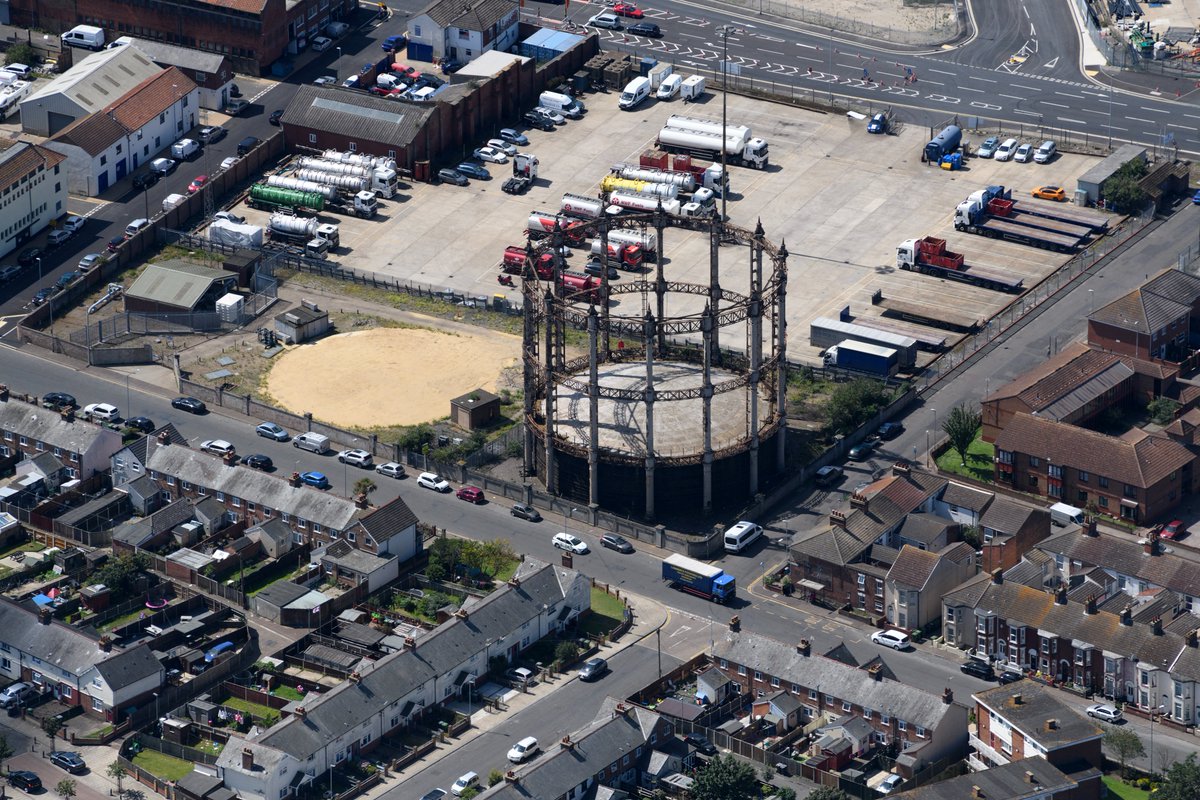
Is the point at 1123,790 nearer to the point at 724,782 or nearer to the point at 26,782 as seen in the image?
the point at 724,782

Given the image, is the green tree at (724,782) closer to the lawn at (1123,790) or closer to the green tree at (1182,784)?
the lawn at (1123,790)

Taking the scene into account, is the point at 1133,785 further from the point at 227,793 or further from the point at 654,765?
the point at 227,793

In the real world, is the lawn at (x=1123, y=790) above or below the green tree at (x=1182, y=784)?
below

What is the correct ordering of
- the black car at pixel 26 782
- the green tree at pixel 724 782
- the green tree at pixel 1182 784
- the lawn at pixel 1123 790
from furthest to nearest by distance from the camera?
the black car at pixel 26 782 < the lawn at pixel 1123 790 < the green tree at pixel 724 782 < the green tree at pixel 1182 784

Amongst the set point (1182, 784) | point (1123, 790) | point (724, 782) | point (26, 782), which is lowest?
point (26, 782)

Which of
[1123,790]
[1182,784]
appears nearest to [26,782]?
[1123,790]

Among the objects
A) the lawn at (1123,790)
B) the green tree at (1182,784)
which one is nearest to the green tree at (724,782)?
the lawn at (1123,790)

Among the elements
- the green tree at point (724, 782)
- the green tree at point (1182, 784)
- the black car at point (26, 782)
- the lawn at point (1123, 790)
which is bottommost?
the black car at point (26, 782)
